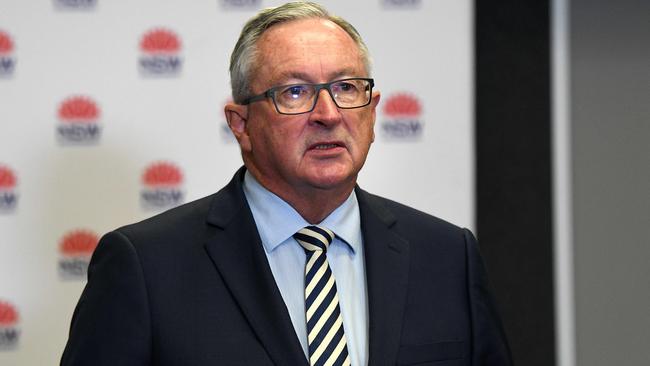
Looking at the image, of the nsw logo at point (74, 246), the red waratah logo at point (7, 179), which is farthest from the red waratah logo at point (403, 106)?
the red waratah logo at point (7, 179)

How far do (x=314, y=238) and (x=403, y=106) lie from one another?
1.15 metres

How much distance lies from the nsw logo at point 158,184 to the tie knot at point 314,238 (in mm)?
1090

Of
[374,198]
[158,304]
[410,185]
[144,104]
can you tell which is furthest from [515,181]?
[158,304]

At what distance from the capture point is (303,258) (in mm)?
1907

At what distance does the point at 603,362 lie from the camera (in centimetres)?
308

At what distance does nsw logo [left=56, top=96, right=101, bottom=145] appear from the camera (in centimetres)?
288

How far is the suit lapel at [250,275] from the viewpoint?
1.75m

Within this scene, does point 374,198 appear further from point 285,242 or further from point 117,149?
point 117,149

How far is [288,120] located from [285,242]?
28 centimetres

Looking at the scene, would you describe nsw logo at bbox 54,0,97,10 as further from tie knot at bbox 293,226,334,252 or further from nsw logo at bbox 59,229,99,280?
tie knot at bbox 293,226,334,252

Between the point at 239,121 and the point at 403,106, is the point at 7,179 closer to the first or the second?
the point at 239,121

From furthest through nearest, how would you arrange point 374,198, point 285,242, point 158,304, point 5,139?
point 5,139
point 374,198
point 285,242
point 158,304

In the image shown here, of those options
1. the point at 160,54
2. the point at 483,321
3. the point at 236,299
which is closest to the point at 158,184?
the point at 160,54

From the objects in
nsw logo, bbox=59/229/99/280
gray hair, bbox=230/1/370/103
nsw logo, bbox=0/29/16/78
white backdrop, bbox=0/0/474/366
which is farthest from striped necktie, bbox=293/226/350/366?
nsw logo, bbox=0/29/16/78
